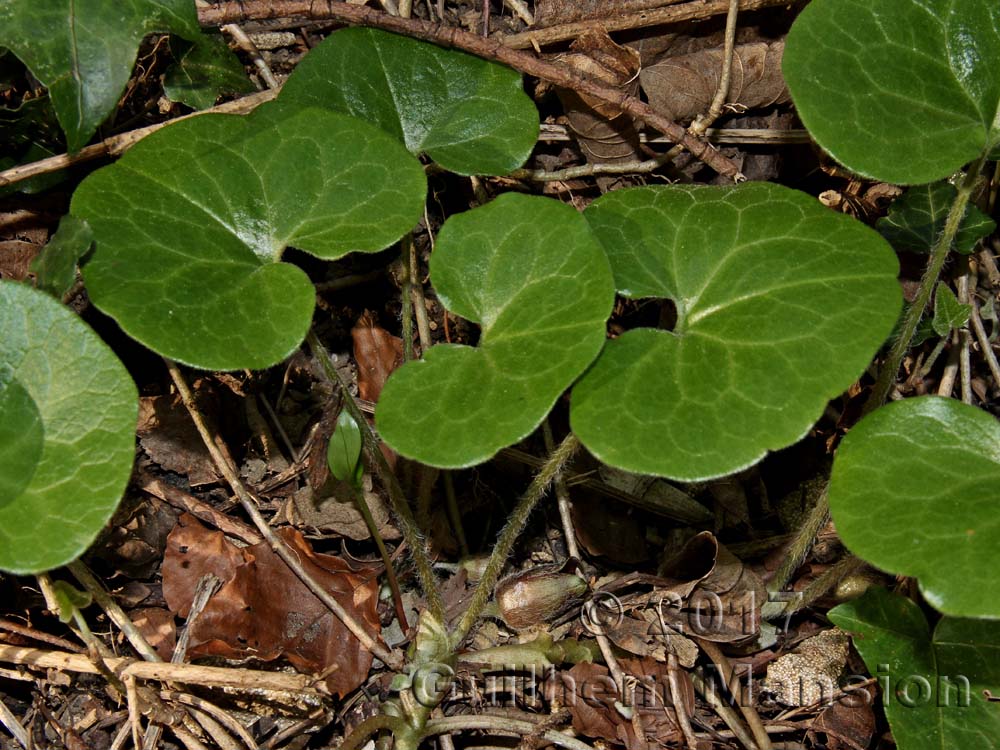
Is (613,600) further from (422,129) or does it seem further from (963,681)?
(422,129)

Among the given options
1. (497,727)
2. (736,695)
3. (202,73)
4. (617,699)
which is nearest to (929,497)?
(736,695)

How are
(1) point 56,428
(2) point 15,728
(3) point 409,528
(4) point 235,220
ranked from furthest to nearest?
1. (3) point 409,528
2. (2) point 15,728
3. (4) point 235,220
4. (1) point 56,428

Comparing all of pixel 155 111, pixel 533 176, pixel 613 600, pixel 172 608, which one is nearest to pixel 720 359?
pixel 613 600

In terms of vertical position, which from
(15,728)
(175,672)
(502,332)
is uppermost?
(502,332)

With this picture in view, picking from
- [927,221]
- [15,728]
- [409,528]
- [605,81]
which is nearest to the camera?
[15,728]

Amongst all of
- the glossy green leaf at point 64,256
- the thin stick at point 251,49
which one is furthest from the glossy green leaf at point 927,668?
the thin stick at point 251,49

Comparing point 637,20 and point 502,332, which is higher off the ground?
point 637,20

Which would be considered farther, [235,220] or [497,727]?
[497,727]

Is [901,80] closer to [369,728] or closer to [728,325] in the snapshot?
[728,325]
